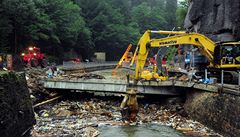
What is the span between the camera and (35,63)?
126ft

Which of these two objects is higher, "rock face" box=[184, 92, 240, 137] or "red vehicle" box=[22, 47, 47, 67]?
"red vehicle" box=[22, 47, 47, 67]

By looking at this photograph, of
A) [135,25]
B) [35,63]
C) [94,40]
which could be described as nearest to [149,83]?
[35,63]

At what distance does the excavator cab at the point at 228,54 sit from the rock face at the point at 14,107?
1223cm

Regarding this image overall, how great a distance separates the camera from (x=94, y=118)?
22.0 metres

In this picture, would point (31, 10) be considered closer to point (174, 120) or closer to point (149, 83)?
point (149, 83)

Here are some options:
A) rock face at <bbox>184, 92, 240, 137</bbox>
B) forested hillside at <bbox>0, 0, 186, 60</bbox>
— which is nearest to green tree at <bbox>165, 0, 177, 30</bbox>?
forested hillside at <bbox>0, 0, 186, 60</bbox>

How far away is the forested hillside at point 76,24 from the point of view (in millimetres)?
43969

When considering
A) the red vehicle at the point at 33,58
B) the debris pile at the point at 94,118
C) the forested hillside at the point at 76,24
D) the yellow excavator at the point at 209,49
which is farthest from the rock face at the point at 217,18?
the forested hillside at the point at 76,24

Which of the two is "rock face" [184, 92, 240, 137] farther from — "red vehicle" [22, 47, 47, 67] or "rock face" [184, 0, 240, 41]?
"red vehicle" [22, 47, 47, 67]

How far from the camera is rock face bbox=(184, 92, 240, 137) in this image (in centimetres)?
1586

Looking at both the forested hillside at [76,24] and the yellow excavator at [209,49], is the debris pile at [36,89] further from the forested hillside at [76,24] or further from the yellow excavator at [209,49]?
the forested hillside at [76,24]

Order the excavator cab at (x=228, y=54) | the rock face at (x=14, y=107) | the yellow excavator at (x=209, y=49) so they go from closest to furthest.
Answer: the rock face at (x=14, y=107)
the excavator cab at (x=228, y=54)
the yellow excavator at (x=209, y=49)

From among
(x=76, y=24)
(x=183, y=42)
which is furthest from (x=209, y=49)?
(x=76, y=24)

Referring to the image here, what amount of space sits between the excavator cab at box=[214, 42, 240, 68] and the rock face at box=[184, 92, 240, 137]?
266cm
